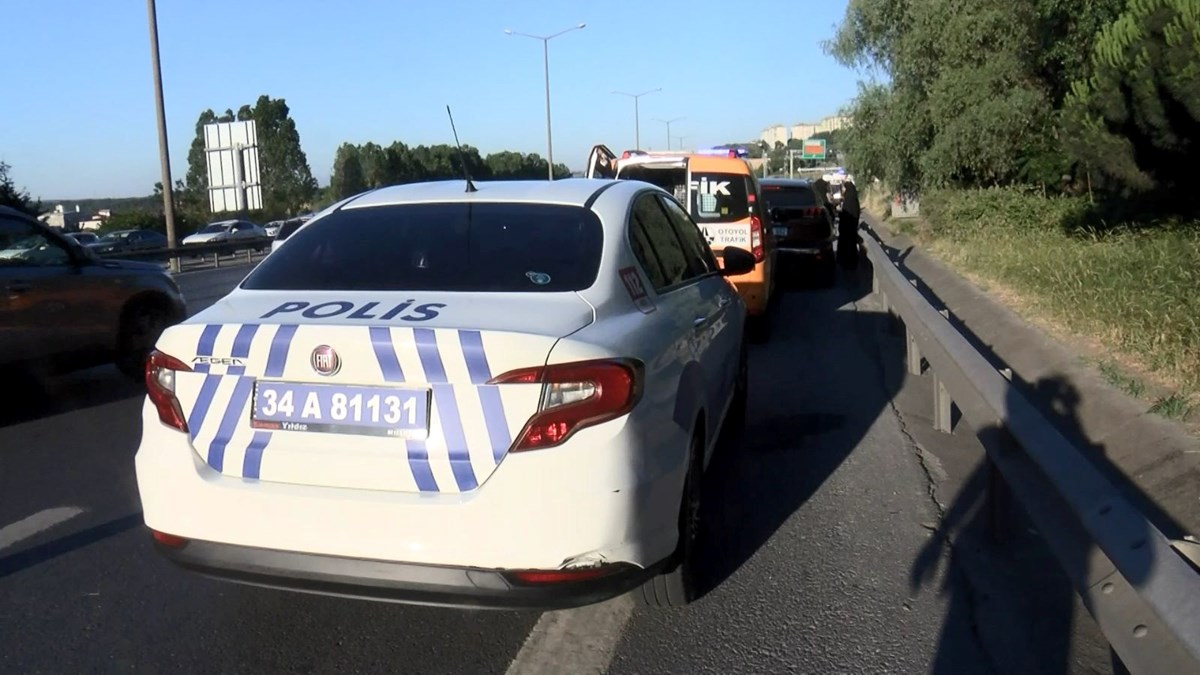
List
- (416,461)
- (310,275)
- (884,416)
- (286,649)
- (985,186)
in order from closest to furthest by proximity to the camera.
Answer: (416,461) < (286,649) < (310,275) < (884,416) < (985,186)

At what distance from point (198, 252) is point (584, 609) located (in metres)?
27.6

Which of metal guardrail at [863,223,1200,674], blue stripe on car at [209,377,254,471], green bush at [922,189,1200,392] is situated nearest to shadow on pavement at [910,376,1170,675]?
metal guardrail at [863,223,1200,674]

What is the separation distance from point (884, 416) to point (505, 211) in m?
4.13

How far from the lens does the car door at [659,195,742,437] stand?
5.06 metres

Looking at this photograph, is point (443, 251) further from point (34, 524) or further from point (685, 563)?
point (34, 524)

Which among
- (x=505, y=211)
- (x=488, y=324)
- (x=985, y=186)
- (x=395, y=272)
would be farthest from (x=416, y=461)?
(x=985, y=186)

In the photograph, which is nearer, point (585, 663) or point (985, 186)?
point (585, 663)

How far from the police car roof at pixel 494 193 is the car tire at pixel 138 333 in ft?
16.9

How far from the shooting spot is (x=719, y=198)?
11.6 meters

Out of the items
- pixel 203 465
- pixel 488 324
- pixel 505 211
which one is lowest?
pixel 203 465

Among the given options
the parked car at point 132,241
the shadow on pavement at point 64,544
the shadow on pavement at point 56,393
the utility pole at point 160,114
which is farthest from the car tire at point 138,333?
the parked car at point 132,241

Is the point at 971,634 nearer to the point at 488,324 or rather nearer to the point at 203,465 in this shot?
the point at 488,324

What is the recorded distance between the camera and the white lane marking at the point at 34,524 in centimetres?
537

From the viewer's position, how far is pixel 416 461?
347cm
